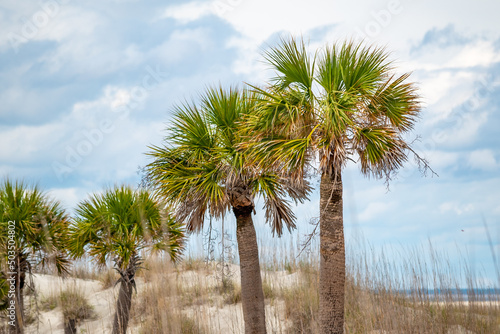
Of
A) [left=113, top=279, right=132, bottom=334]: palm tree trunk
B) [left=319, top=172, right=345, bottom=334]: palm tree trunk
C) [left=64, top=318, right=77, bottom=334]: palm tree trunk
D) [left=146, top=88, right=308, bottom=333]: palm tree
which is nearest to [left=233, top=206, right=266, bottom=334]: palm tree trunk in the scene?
[left=146, top=88, right=308, bottom=333]: palm tree

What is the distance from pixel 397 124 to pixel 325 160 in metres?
2.05

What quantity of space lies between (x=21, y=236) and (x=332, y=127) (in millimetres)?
8549

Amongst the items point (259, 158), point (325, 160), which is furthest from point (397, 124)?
point (259, 158)

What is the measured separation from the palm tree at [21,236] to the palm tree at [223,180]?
368 cm

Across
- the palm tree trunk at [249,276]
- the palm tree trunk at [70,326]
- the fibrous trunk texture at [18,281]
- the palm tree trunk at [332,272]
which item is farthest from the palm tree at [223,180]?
the palm tree trunk at [70,326]

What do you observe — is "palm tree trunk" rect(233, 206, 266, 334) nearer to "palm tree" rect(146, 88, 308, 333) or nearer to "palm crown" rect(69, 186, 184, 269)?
"palm tree" rect(146, 88, 308, 333)

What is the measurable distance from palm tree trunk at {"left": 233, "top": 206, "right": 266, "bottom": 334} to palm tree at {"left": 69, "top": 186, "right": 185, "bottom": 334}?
2541mm

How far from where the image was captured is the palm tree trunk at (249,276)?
10047mm

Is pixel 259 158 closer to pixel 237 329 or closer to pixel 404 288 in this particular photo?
pixel 404 288

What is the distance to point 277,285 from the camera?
14852mm

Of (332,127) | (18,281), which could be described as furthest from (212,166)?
(18,281)

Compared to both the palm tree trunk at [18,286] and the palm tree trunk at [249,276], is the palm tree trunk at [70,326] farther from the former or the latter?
the palm tree trunk at [249,276]

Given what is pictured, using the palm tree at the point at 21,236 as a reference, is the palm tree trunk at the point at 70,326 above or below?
below

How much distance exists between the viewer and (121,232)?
12.1 meters
